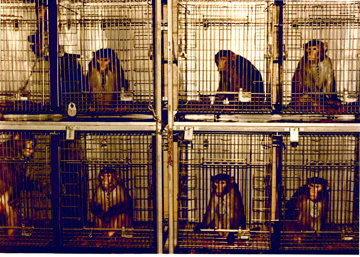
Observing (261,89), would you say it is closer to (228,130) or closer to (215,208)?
(228,130)

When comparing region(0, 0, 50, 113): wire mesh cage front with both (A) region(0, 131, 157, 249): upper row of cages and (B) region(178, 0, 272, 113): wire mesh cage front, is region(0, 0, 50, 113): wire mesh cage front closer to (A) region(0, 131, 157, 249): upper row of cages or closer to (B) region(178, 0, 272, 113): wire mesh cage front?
(A) region(0, 131, 157, 249): upper row of cages

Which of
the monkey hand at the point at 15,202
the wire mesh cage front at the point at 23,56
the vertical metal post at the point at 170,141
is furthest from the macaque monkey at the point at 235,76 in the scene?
the monkey hand at the point at 15,202

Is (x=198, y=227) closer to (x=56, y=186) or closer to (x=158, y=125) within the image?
(x=158, y=125)

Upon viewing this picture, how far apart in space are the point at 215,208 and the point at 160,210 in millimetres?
369

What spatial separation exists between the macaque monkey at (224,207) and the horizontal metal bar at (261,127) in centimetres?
35

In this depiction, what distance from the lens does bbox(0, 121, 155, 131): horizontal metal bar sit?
200cm

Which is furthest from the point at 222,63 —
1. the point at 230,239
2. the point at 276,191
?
the point at 230,239

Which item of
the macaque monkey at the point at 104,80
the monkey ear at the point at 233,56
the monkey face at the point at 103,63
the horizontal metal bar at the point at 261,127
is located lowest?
the horizontal metal bar at the point at 261,127

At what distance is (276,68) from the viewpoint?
6.86ft

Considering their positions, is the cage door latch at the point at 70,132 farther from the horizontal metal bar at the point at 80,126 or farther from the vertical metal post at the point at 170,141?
the vertical metal post at the point at 170,141

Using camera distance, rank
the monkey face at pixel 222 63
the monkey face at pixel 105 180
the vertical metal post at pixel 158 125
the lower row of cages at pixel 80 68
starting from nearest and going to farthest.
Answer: the vertical metal post at pixel 158 125, the lower row of cages at pixel 80 68, the monkey face at pixel 105 180, the monkey face at pixel 222 63

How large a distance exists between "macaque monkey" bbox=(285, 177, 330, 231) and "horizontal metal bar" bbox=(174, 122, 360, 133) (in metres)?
0.35

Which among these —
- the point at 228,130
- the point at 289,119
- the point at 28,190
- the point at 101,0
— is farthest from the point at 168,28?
the point at 28,190

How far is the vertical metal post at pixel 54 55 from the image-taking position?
1.99 meters
